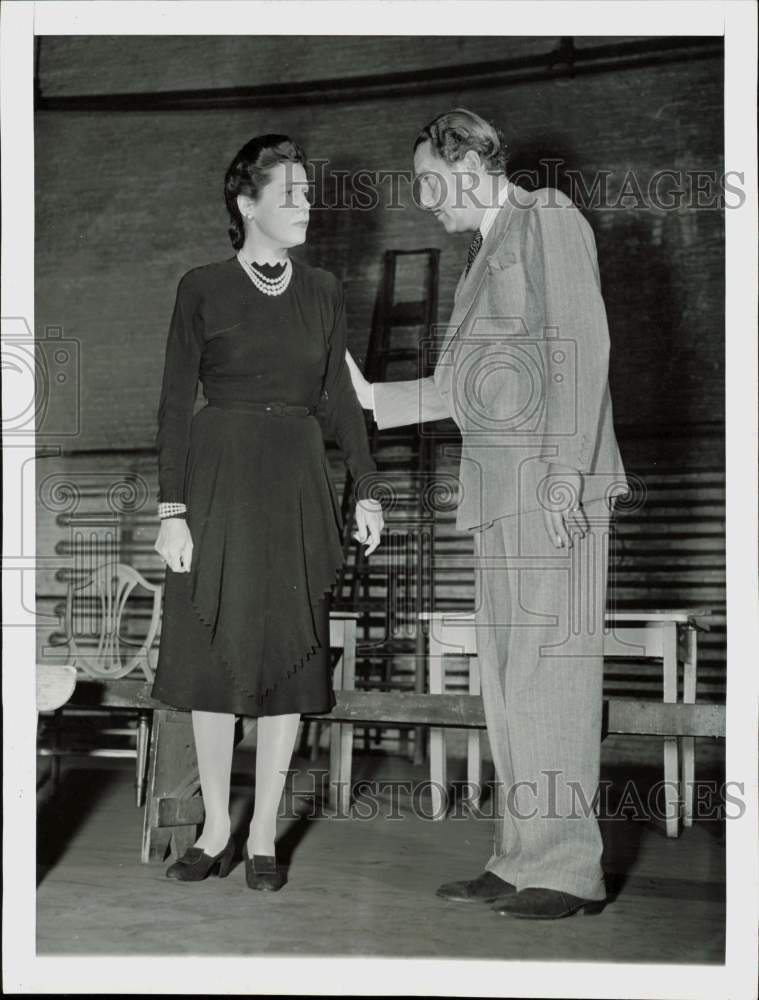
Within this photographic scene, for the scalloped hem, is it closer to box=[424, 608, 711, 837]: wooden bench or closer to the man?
the man

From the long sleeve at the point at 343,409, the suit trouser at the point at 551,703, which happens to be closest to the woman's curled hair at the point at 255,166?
the long sleeve at the point at 343,409

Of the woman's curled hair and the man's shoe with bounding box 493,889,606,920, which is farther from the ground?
the woman's curled hair

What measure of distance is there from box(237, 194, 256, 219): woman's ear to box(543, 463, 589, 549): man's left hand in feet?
4.15

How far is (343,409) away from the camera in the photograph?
3.60m

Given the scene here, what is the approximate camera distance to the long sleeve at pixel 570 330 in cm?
317

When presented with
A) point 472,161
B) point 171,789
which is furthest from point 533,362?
point 171,789

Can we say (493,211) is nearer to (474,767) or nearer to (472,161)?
(472,161)

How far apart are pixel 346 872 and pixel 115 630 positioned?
8.34 feet

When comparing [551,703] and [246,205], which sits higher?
[246,205]

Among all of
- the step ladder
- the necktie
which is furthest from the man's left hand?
the step ladder

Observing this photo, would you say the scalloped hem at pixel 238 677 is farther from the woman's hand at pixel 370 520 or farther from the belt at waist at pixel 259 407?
the belt at waist at pixel 259 407

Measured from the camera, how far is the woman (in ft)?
11.3

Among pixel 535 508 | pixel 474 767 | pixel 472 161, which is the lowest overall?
pixel 474 767

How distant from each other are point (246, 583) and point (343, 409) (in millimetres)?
646
